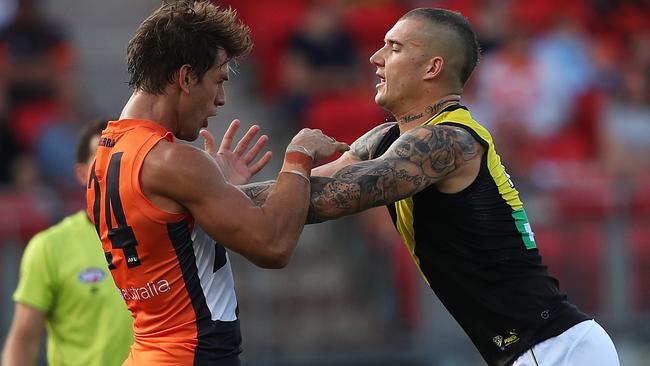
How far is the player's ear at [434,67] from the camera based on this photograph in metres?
5.64

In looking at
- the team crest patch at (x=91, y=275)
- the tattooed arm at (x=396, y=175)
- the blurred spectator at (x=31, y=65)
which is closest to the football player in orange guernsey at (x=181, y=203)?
the tattooed arm at (x=396, y=175)

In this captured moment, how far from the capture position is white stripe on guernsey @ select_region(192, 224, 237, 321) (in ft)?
16.9

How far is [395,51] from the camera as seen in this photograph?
5.73 metres

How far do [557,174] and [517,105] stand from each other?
1253 millimetres

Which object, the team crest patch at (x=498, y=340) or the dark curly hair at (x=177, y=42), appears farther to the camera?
the team crest patch at (x=498, y=340)

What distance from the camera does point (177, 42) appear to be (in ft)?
16.9

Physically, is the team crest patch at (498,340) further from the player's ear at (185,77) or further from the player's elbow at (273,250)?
the player's ear at (185,77)

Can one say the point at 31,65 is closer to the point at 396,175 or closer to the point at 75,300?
the point at 75,300

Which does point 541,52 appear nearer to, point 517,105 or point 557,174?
point 517,105

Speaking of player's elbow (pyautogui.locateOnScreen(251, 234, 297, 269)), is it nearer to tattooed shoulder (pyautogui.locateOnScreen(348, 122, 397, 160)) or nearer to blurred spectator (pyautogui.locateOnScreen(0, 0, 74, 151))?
tattooed shoulder (pyautogui.locateOnScreen(348, 122, 397, 160))

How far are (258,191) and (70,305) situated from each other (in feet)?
6.58

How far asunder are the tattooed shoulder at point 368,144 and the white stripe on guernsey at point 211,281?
3.74 feet

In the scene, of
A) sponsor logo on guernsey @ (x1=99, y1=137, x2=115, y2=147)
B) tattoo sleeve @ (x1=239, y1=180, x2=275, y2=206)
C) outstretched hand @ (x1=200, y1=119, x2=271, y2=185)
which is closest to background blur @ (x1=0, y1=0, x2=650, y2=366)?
outstretched hand @ (x1=200, y1=119, x2=271, y2=185)

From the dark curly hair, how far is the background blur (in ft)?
16.1
